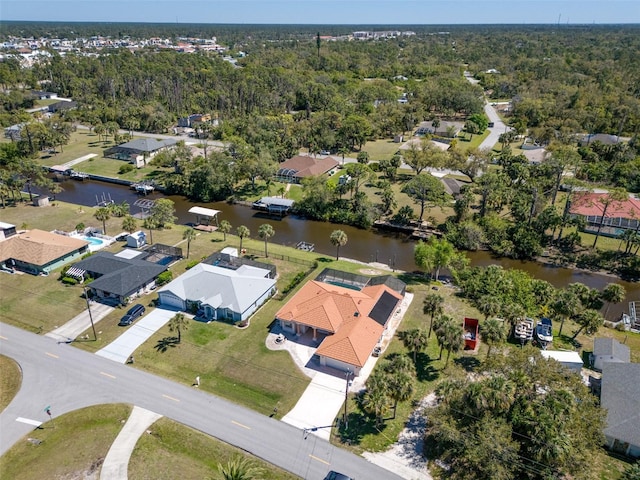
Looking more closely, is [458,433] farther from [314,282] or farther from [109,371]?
[109,371]

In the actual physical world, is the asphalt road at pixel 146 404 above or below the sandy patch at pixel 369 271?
above

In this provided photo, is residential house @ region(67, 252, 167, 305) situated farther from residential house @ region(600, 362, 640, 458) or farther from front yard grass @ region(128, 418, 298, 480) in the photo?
residential house @ region(600, 362, 640, 458)

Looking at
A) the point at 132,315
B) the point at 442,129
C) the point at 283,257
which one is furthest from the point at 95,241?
the point at 442,129

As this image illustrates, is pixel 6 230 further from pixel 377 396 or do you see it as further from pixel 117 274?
pixel 377 396

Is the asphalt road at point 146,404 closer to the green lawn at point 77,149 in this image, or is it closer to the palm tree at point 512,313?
the palm tree at point 512,313

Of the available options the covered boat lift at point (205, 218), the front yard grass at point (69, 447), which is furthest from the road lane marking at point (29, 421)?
the covered boat lift at point (205, 218)

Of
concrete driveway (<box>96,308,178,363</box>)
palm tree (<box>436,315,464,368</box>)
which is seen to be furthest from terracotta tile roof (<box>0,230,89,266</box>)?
palm tree (<box>436,315,464,368</box>)

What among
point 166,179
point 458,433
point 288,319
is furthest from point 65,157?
point 458,433
